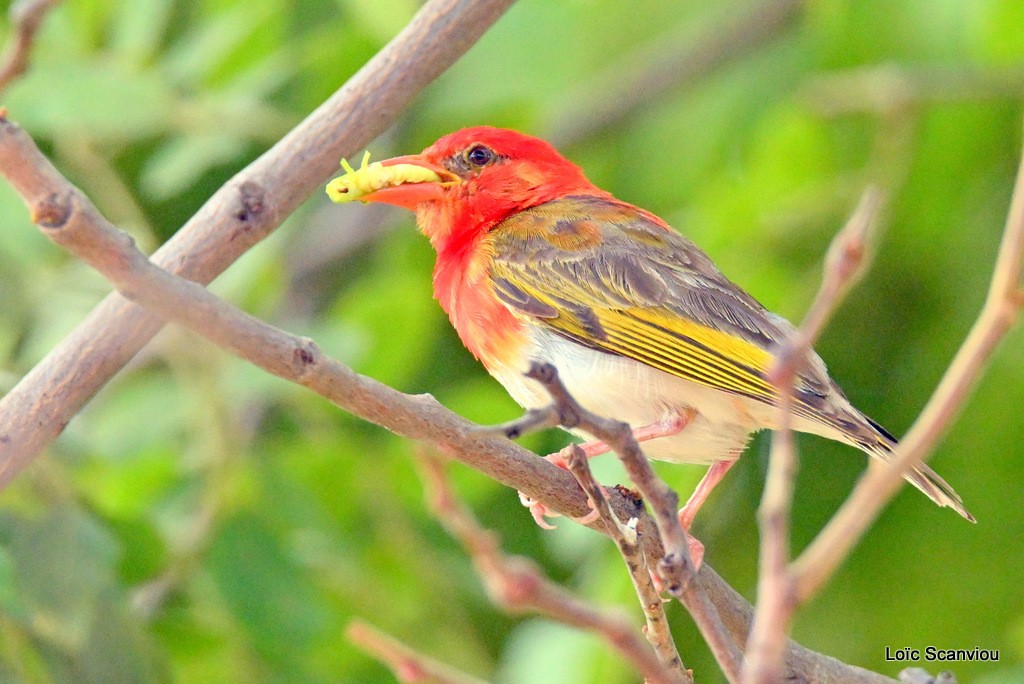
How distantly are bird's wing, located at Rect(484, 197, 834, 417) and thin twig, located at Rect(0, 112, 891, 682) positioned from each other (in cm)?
73

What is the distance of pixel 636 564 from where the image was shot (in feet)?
7.82

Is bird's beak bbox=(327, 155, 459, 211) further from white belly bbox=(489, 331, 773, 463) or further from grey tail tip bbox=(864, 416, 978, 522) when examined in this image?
grey tail tip bbox=(864, 416, 978, 522)

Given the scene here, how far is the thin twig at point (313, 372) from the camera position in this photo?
5.93ft

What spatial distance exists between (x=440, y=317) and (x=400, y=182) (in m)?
2.14

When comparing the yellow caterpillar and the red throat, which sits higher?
the yellow caterpillar

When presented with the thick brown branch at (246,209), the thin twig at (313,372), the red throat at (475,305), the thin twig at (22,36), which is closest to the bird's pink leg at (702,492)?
the red throat at (475,305)

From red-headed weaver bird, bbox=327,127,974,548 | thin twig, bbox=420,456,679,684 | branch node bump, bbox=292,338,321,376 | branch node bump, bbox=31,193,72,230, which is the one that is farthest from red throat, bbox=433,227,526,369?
thin twig, bbox=420,456,679,684

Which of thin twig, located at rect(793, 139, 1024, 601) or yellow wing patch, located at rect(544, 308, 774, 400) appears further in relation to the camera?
yellow wing patch, located at rect(544, 308, 774, 400)

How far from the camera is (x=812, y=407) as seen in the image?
3305 mm

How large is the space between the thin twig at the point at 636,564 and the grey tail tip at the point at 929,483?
907mm

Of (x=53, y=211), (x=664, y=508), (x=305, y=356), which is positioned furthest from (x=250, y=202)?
(x=664, y=508)

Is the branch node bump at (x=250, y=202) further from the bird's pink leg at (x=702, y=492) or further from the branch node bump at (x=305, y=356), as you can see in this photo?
the bird's pink leg at (x=702, y=492)

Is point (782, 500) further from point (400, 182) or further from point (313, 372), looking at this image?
point (400, 182)

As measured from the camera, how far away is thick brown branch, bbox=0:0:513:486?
8.27ft
